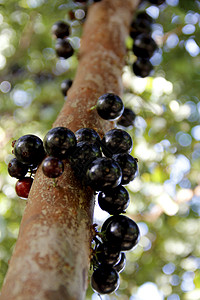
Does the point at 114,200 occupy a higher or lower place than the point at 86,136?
lower

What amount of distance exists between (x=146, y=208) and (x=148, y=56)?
1457 mm

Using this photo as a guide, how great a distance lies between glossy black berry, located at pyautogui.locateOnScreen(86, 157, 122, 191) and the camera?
1.20 meters

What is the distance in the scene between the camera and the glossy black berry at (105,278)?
133cm

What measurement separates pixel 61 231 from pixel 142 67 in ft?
6.11

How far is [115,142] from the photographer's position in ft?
4.68

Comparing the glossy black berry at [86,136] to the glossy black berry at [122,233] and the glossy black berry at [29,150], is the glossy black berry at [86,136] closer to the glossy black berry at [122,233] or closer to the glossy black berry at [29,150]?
the glossy black berry at [29,150]

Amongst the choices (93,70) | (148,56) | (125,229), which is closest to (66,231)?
(125,229)

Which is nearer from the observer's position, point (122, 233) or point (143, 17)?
point (122, 233)

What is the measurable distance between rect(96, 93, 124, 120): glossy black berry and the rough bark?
63 mm

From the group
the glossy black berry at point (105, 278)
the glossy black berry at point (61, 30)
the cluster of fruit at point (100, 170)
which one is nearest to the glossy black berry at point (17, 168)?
the cluster of fruit at point (100, 170)

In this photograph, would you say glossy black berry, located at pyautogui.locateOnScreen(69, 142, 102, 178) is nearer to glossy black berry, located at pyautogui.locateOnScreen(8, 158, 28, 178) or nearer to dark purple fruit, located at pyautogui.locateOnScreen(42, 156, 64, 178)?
dark purple fruit, located at pyautogui.locateOnScreen(42, 156, 64, 178)

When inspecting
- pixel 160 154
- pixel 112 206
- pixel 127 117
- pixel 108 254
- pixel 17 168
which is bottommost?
pixel 160 154

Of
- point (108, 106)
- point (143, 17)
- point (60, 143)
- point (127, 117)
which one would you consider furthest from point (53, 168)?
point (143, 17)

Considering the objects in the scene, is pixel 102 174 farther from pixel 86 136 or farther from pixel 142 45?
pixel 142 45
